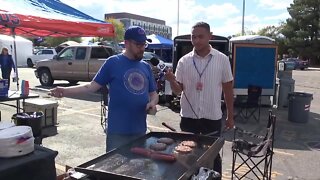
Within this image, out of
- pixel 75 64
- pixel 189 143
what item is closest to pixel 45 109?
pixel 189 143

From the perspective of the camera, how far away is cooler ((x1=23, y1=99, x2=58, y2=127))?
7441mm

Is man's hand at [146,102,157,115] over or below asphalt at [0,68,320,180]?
over

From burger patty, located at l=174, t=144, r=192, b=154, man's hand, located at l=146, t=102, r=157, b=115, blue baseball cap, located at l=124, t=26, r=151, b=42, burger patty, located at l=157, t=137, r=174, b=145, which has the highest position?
blue baseball cap, located at l=124, t=26, r=151, b=42

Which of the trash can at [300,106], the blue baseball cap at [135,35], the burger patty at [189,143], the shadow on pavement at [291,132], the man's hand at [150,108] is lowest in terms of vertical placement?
the shadow on pavement at [291,132]

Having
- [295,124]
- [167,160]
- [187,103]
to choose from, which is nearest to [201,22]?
[187,103]

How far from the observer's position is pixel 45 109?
7500mm

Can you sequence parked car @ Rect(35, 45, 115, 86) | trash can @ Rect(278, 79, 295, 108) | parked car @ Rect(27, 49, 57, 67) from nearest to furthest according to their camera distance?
1. trash can @ Rect(278, 79, 295, 108)
2. parked car @ Rect(35, 45, 115, 86)
3. parked car @ Rect(27, 49, 57, 67)

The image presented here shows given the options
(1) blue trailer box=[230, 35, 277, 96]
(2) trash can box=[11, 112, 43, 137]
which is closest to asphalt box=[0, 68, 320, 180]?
(2) trash can box=[11, 112, 43, 137]

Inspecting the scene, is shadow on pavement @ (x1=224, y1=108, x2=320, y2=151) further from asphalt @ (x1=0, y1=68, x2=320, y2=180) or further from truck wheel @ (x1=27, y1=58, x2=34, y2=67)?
truck wheel @ (x1=27, y1=58, x2=34, y2=67)

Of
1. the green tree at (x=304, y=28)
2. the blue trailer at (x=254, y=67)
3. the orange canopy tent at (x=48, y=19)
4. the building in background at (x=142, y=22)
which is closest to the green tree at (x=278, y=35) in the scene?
the green tree at (x=304, y=28)

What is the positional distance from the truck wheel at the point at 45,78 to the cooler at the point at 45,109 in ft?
27.3

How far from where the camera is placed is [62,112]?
9570mm

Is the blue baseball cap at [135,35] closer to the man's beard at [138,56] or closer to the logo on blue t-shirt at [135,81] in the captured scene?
the man's beard at [138,56]

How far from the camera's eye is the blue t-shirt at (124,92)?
310 centimetres
